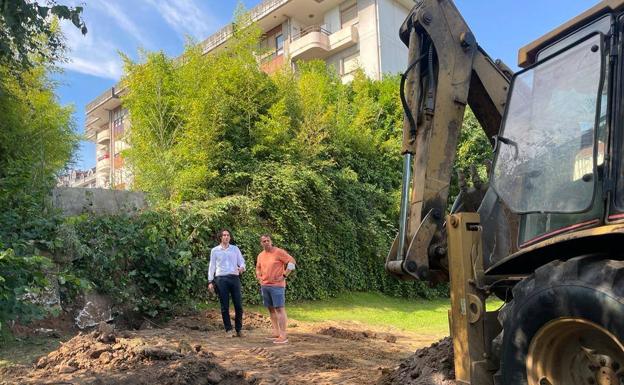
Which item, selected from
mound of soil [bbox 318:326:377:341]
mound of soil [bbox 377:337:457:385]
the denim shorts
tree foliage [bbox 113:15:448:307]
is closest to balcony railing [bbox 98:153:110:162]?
tree foliage [bbox 113:15:448:307]

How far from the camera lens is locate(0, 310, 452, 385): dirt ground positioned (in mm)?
5332

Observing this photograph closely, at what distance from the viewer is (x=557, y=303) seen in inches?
112

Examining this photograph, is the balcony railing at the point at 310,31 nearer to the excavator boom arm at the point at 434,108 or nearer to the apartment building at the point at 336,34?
the apartment building at the point at 336,34

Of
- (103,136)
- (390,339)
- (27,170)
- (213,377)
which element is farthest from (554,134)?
(103,136)

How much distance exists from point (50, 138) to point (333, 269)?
7910 mm

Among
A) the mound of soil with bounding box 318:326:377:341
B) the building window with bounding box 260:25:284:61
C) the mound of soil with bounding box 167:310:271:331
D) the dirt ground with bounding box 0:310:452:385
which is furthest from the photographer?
the building window with bounding box 260:25:284:61

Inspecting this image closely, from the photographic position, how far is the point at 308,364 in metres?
6.44

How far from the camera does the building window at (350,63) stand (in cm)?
2585

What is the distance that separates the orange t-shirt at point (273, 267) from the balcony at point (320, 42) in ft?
61.1

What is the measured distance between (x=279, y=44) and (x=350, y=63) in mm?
3966

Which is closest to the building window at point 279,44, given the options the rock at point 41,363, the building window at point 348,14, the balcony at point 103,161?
the building window at point 348,14

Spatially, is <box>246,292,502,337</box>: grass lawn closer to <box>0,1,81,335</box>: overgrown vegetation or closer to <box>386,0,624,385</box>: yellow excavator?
<box>0,1,81,335</box>: overgrown vegetation

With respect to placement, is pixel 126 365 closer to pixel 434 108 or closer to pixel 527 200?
pixel 434 108

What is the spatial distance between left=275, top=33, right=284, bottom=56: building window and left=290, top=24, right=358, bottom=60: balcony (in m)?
0.89
